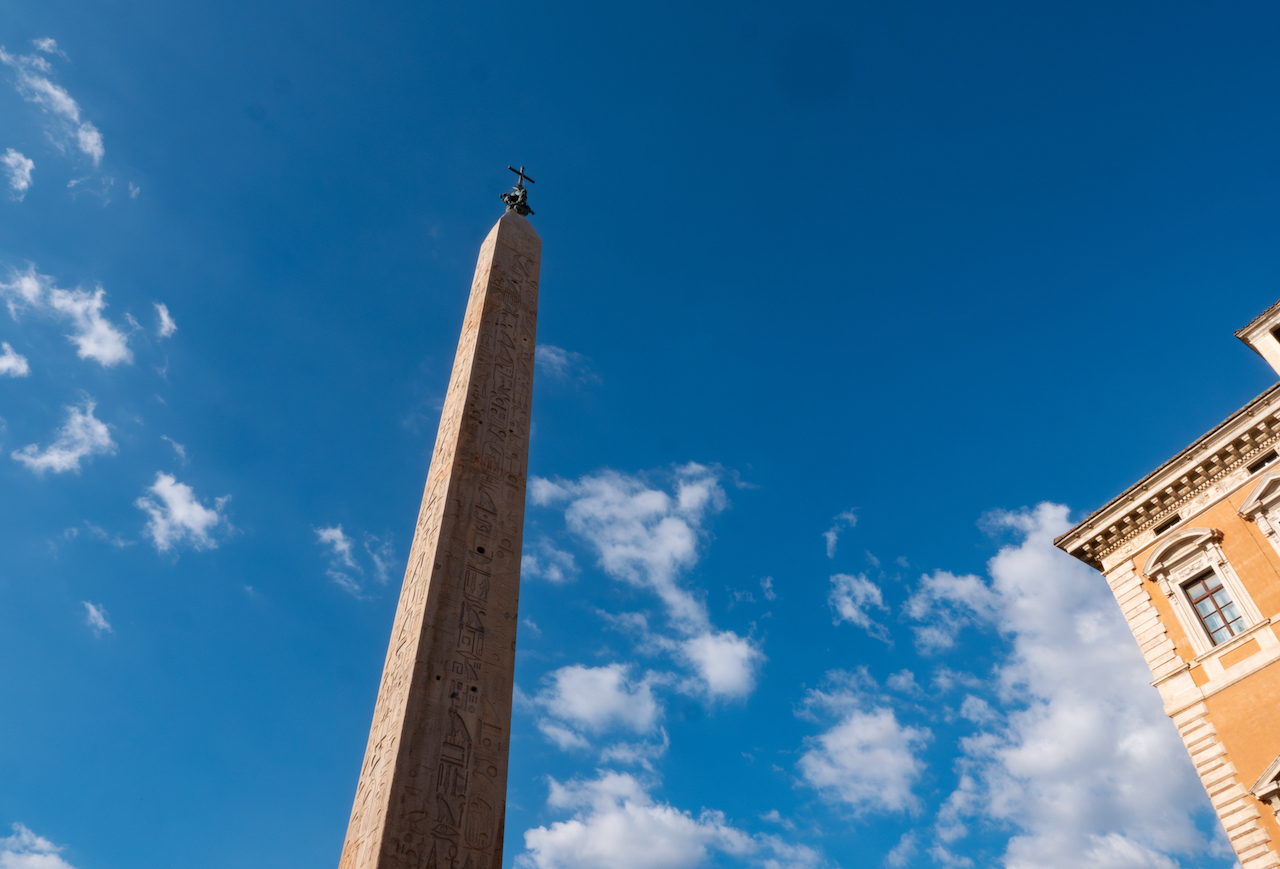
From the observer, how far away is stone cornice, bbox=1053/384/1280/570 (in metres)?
14.2

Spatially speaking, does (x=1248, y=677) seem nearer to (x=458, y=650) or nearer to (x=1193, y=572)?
(x=1193, y=572)

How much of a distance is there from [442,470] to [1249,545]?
47.6ft

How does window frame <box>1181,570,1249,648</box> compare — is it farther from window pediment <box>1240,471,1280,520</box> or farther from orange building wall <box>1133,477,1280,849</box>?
window pediment <box>1240,471,1280,520</box>

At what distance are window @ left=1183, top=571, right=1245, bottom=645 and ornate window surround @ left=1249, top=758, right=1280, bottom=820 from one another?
234cm

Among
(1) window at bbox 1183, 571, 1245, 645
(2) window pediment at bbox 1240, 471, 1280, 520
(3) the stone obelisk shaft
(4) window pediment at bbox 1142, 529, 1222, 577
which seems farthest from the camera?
(4) window pediment at bbox 1142, 529, 1222, 577

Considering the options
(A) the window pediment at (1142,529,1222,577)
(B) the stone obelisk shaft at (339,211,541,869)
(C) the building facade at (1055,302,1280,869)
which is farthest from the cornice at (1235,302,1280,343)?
(B) the stone obelisk shaft at (339,211,541,869)

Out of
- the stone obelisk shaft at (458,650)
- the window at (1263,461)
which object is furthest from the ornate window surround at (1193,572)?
the stone obelisk shaft at (458,650)

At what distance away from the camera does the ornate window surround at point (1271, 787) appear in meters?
12.0

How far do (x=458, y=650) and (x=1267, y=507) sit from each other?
14867mm

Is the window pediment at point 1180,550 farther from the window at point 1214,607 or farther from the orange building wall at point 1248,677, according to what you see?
the window at point 1214,607

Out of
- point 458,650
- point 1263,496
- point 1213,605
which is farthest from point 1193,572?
point 458,650

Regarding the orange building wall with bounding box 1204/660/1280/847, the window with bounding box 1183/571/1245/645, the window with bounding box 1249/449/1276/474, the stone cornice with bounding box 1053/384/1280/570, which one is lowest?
the orange building wall with bounding box 1204/660/1280/847

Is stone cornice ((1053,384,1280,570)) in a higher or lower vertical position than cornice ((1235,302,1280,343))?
lower

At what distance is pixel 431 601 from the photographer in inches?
215
